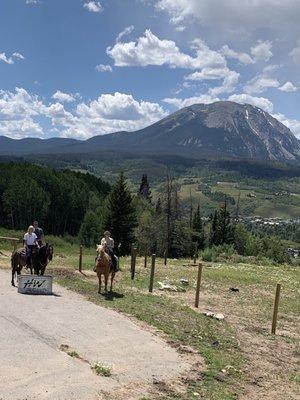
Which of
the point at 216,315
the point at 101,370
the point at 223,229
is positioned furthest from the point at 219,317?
the point at 223,229

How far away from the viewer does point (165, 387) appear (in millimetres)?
10141

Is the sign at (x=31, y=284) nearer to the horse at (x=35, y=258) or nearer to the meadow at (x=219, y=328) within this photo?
the meadow at (x=219, y=328)

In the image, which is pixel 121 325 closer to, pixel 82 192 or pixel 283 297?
pixel 283 297

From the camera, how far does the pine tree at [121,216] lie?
219ft

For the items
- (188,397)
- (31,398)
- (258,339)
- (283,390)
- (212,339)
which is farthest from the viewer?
(258,339)

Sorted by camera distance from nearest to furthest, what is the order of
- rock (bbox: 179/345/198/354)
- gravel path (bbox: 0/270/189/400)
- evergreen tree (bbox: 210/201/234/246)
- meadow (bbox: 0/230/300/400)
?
1. gravel path (bbox: 0/270/189/400)
2. meadow (bbox: 0/230/300/400)
3. rock (bbox: 179/345/198/354)
4. evergreen tree (bbox: 210/201/234/246)

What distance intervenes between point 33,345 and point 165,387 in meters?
3.54

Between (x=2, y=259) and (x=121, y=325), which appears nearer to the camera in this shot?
(x=121, y=325)

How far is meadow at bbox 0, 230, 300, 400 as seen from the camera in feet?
36.0

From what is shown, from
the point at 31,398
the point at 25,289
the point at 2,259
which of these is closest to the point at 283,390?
the point at 31,398

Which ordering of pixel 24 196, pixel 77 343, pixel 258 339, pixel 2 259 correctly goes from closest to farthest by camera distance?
pixel 77 343
pixel 258 339
pixel 2 259
pixel 24 196

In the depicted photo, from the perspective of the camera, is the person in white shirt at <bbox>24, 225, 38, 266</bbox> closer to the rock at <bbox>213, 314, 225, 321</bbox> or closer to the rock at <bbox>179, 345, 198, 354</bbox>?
the rock at <bbox>213, 314, 225, 321</bbox>

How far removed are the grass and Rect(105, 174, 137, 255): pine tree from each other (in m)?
55.4

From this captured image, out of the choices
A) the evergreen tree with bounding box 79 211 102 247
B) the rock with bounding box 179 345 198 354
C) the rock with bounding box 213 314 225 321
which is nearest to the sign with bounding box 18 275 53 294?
the rock with bounding box 213 314 225 321
